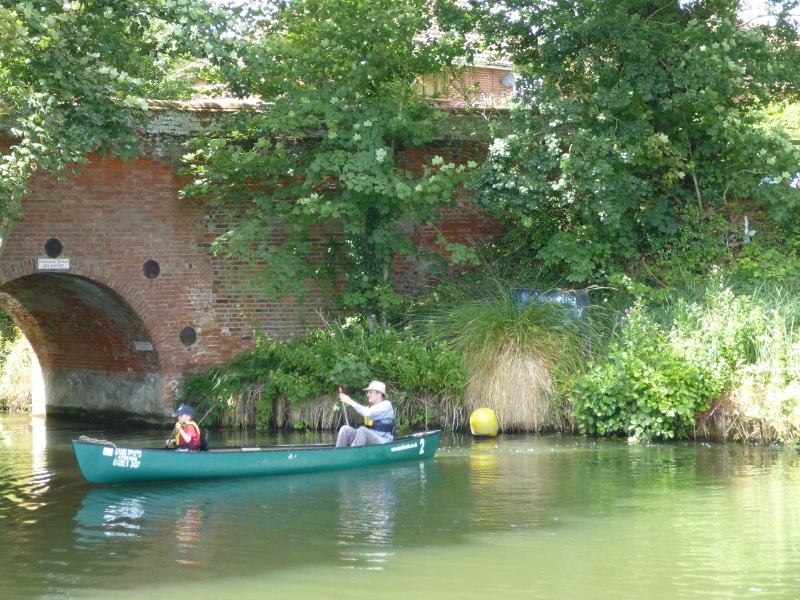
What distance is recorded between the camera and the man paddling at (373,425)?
539 inches

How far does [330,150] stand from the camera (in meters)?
17.2

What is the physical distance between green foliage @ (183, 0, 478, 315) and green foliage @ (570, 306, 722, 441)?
3623 millimetres

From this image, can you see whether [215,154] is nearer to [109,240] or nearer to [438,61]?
[109,240]

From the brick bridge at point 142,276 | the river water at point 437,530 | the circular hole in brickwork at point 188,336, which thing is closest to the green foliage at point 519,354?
the river water at point 437,530

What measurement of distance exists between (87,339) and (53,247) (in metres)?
3.08

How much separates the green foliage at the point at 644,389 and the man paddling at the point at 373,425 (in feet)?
9.16

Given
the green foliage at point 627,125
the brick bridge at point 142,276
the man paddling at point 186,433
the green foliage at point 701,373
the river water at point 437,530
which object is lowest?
the river water at point 437,530

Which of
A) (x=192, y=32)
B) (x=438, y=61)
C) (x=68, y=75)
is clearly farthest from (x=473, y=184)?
(x=68, y=75)

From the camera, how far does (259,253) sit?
666 inches

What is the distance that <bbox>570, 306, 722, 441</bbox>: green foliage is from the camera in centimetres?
1441

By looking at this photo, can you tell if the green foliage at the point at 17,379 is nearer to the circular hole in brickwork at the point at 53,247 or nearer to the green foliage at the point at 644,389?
the circular hole in brickwork at the point at 53,247

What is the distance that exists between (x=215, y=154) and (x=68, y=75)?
113 inches

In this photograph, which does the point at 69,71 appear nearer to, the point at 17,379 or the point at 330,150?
the point at 330,150

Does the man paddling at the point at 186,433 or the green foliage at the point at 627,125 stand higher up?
the green foliage at the point at 627,125
